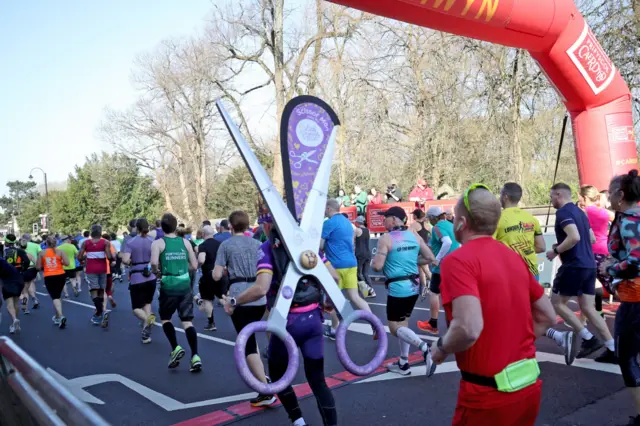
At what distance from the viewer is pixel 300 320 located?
143 inches

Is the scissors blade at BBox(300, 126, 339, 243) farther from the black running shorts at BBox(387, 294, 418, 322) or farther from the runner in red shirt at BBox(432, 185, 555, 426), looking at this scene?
the black running shorts at BBox(387, 294, 418, 322)

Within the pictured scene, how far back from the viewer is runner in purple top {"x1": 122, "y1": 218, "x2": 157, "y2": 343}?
789 centimetres

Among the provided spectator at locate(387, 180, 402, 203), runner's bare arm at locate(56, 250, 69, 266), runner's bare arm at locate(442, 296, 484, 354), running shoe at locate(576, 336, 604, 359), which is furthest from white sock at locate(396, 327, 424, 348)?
spectator at locate(387, 180, 402, 203)

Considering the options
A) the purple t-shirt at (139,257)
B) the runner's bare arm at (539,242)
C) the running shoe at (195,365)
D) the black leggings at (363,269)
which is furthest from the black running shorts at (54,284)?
the runner's bare arm at (539,242)

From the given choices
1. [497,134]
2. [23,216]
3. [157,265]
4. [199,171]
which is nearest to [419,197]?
[497,134]

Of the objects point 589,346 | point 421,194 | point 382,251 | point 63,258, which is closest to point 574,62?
point 589,346

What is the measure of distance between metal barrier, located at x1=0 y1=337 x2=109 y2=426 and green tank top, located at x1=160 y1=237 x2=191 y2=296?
3.23m

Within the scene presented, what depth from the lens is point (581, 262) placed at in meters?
5.62

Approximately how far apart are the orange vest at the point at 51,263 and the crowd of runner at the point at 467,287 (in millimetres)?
1018

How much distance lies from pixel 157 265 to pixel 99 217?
50.1 metres

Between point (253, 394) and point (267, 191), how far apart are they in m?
2.68

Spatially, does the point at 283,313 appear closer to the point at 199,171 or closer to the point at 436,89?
the point at 436,89

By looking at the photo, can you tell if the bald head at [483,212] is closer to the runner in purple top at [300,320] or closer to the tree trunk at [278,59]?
the runner in purple top at [300,320]

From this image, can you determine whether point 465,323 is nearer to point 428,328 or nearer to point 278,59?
point 428,328
